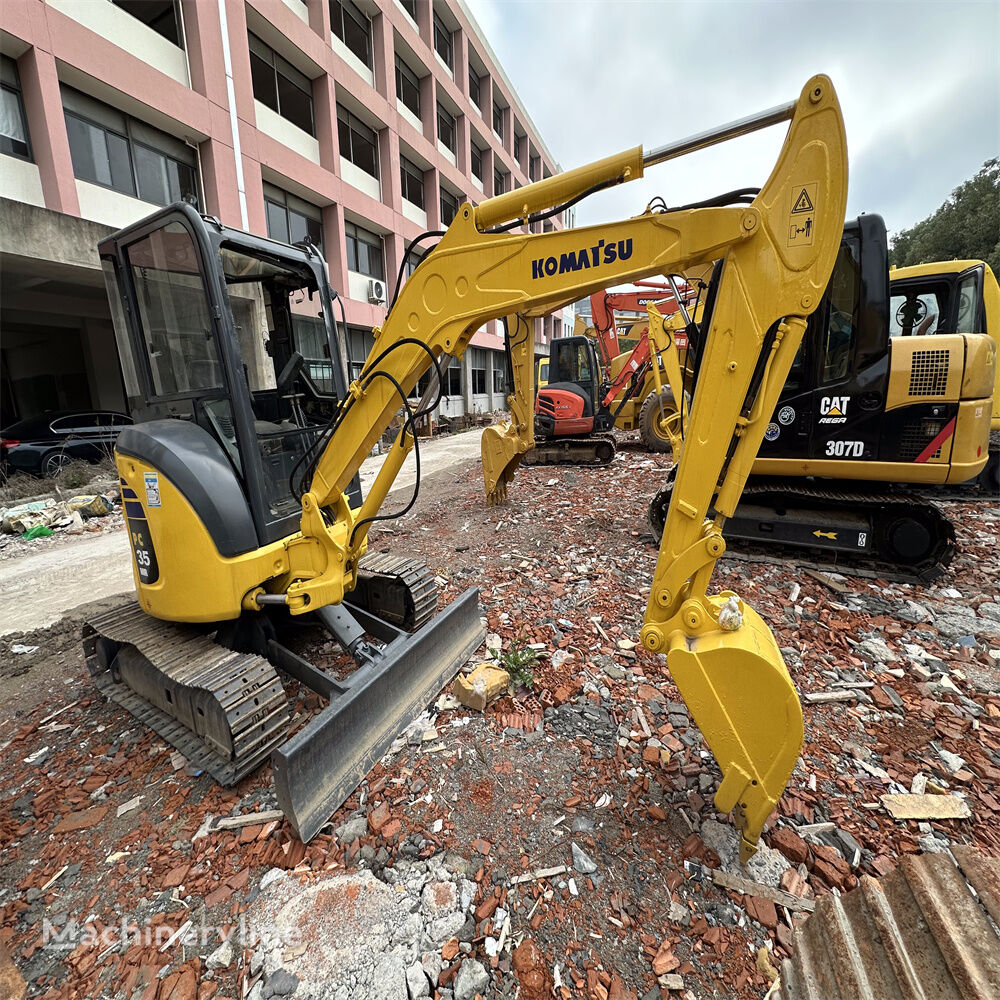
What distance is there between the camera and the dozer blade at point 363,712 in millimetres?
2281

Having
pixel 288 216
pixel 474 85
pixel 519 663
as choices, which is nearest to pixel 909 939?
pixel 519 663

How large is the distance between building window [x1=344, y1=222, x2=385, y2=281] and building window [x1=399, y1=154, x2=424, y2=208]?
334 centimetres

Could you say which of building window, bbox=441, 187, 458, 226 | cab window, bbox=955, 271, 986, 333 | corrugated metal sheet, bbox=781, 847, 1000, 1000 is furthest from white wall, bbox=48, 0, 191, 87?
corrugated metal sheet, bbox=781, 847, 1000, 1000

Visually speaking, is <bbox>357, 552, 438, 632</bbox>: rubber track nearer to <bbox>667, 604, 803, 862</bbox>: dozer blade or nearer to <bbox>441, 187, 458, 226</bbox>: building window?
<bbox>667, 604, 803, 862</bbox>: dozer blade

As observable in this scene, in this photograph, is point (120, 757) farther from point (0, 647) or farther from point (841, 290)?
point (841, 290)

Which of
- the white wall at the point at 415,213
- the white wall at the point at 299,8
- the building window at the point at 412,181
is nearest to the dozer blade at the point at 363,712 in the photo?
the white wall at the point at 299,8

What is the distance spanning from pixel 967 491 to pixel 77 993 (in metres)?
A: 10.5

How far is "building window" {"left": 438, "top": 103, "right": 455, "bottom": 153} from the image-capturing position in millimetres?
22375

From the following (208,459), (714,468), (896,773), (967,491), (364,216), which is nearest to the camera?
(714,468)

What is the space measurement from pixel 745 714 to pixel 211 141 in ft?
49.0

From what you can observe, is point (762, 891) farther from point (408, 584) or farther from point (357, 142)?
point (357, 142)

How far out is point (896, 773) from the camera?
101 inches

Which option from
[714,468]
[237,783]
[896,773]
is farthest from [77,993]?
[896,773]

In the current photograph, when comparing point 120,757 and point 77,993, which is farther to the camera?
point 120,757
